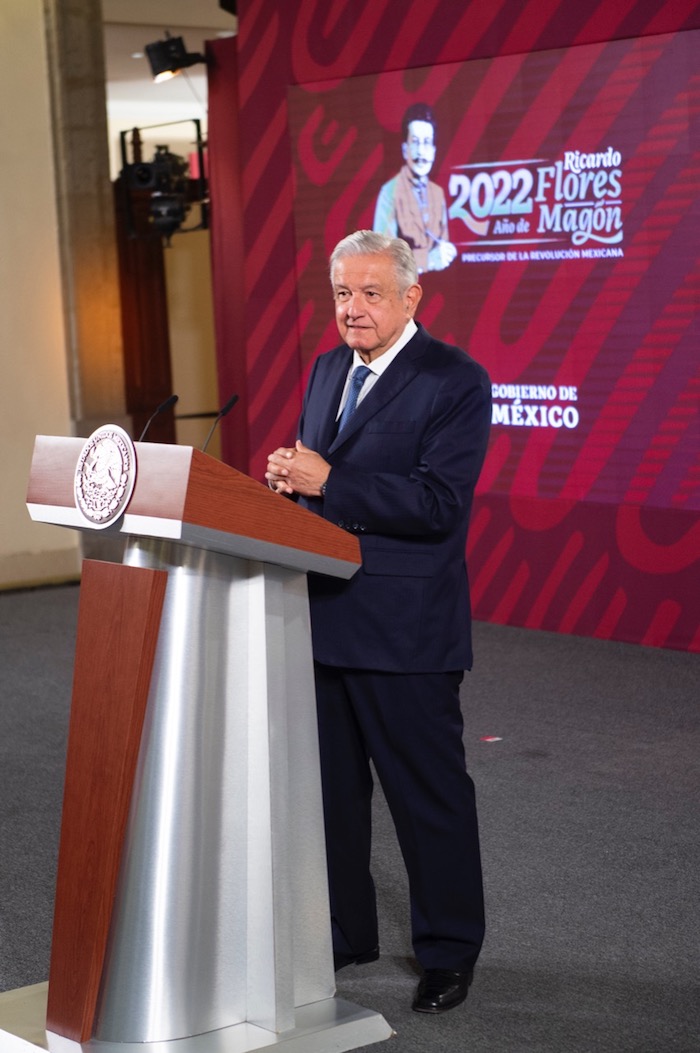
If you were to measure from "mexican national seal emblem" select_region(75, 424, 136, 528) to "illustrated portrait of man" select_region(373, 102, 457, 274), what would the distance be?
4.80 meters

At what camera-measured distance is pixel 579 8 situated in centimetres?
630

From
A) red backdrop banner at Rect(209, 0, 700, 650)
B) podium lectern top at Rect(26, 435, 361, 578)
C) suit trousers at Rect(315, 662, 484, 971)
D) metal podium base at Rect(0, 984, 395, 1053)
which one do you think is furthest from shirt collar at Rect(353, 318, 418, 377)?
red backdrop banner at Rect(209, 0, 700, 650)

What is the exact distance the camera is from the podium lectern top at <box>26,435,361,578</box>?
7.29 ft

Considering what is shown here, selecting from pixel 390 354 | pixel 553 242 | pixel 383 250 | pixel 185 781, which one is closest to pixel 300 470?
pixel 390 354

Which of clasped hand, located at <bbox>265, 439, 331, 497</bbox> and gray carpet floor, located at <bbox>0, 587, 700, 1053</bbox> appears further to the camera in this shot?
gray carpet floor, located at <bbox>0, 587, 700, 1053</bbox>

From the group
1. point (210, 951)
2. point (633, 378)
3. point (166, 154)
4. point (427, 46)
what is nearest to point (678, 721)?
point (633, 378)

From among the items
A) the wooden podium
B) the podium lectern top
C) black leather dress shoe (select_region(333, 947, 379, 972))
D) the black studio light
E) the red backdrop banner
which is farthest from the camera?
the black studio light

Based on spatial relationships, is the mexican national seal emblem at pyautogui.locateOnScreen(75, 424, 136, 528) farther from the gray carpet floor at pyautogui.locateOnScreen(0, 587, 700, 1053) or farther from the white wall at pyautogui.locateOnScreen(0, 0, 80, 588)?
the white wall at pyautogui.locateOnScreen(0, 0, 80, 588)

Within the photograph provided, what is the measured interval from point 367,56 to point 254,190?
1.05 meters

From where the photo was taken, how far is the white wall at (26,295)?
27.1 ft

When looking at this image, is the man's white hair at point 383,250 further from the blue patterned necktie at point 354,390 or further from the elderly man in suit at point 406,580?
the blue patterned necktie at point 354,390

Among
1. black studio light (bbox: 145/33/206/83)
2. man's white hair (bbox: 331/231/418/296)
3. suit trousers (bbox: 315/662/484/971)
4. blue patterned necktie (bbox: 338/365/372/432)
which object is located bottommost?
suit trousers (bbox: 315/662/484/971)

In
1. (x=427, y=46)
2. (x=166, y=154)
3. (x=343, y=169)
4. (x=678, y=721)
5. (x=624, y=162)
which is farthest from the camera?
(x=166, y=154)

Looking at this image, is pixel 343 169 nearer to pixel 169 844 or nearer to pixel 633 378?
pixel 633 378
